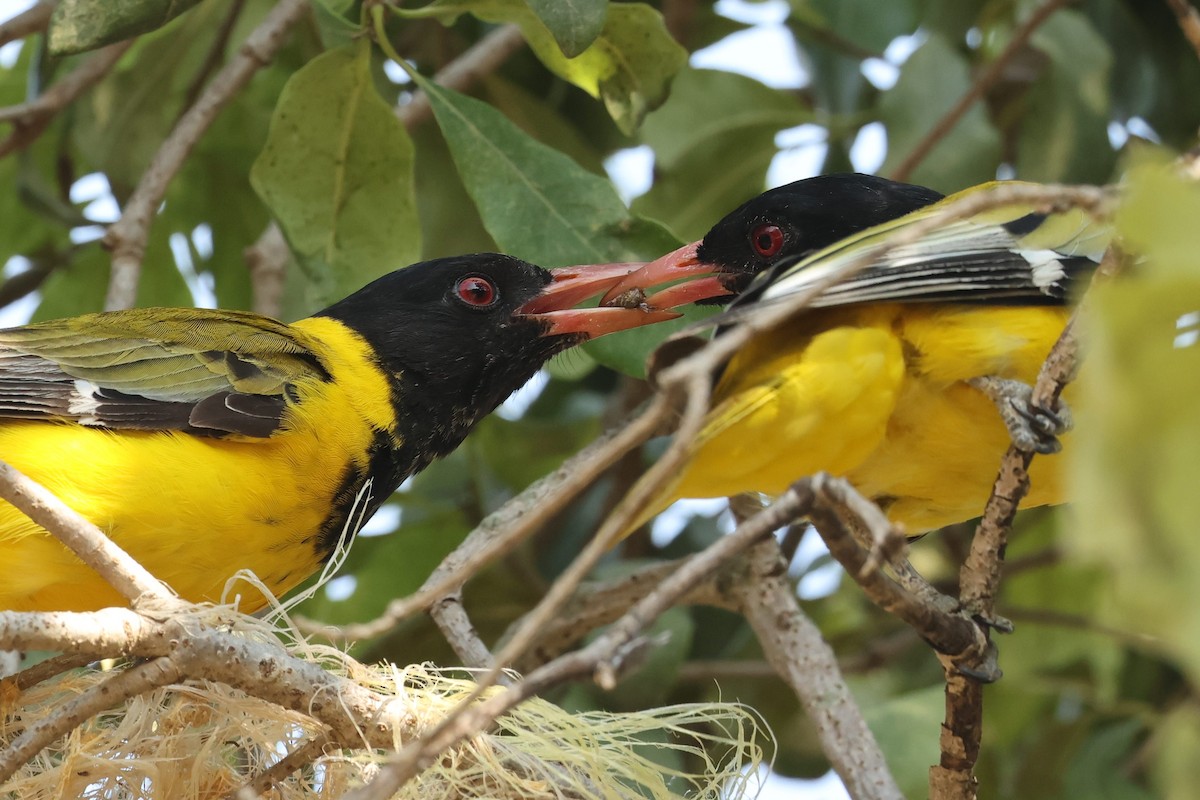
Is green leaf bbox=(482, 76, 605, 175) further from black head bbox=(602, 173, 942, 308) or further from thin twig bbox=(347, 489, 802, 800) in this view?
thin twig bbox=(347, 489, 802, 800)

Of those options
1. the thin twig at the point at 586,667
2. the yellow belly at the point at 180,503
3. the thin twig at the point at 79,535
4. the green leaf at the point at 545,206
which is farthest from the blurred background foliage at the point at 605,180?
the thin twig at the point at 586,667

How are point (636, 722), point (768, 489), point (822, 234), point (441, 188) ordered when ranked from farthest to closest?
point (441, 188), point (822, 234), point (636, 722), point (768, 489)

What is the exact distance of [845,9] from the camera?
397 cm

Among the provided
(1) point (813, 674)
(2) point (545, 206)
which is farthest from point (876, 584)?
(2) point (545, 206)

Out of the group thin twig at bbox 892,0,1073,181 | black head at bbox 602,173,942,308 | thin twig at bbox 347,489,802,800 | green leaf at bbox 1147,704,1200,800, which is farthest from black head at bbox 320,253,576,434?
green leaf at bbox 1147,704,1200,800

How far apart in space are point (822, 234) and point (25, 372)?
1700mm

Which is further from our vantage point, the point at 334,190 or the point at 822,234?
the point at 334,190

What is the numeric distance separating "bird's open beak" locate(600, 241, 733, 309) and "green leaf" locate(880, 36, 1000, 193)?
48.9 inches

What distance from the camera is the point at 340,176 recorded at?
331 centimetres

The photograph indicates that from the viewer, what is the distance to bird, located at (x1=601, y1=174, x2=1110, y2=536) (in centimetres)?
220

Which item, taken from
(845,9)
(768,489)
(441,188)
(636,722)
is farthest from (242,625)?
(845,9)

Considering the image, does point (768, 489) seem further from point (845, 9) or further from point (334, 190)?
point (845, 9)

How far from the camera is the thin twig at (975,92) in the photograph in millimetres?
3918

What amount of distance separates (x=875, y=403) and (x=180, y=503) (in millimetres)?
1331
